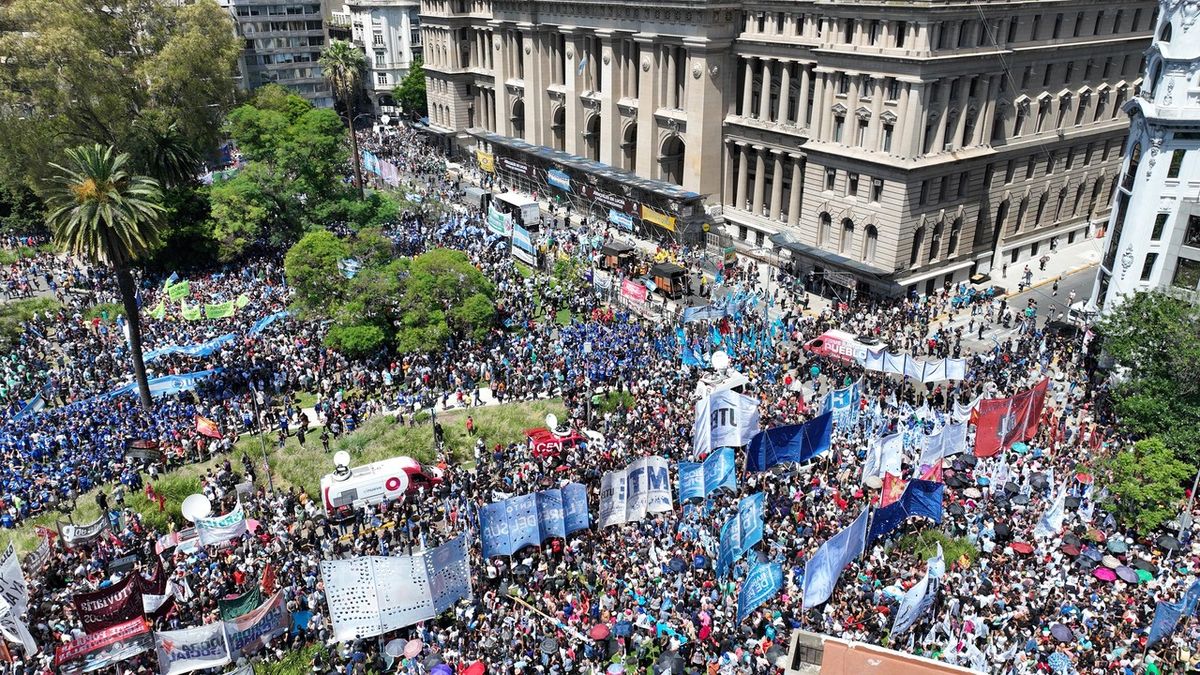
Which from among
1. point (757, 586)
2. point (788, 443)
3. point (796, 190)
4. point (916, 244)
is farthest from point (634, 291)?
point (757, 586)

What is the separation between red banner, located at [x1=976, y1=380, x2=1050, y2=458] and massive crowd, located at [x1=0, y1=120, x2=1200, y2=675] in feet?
3.33

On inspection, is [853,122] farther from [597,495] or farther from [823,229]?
[597,495]

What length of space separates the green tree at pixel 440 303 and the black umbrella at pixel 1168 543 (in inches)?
1364

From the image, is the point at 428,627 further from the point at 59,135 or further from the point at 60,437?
the point at 59,135

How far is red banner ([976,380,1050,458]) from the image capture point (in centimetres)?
3512

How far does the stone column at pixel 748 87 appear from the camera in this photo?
219 ft

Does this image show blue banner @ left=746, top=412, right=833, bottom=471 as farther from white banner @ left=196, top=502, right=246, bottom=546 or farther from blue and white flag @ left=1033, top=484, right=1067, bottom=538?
white banner @ left=196, top=502, right=246, bottom=546

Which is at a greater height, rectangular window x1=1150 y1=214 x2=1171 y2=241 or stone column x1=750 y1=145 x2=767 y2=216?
rectangular window x1=1150 y1=214 x2=1171 y2=241

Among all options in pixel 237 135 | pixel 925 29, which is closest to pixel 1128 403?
pixel 925 29

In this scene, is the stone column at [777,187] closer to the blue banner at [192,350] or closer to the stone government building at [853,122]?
the stone government building at [853,122]

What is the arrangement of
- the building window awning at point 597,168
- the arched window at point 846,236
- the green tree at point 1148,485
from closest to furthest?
the green tree at point 1148,485 < the arched window at point 846,236 < the building window awning at point 597,168

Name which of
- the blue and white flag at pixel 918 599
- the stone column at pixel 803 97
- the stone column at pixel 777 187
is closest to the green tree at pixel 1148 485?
the blue and white flag at pixel 918 599

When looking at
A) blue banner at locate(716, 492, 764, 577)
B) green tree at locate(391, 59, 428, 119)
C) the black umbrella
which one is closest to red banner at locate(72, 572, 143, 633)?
blue banner at locate(716, 492, 764, 577)

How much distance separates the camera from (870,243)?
59.3 metres
